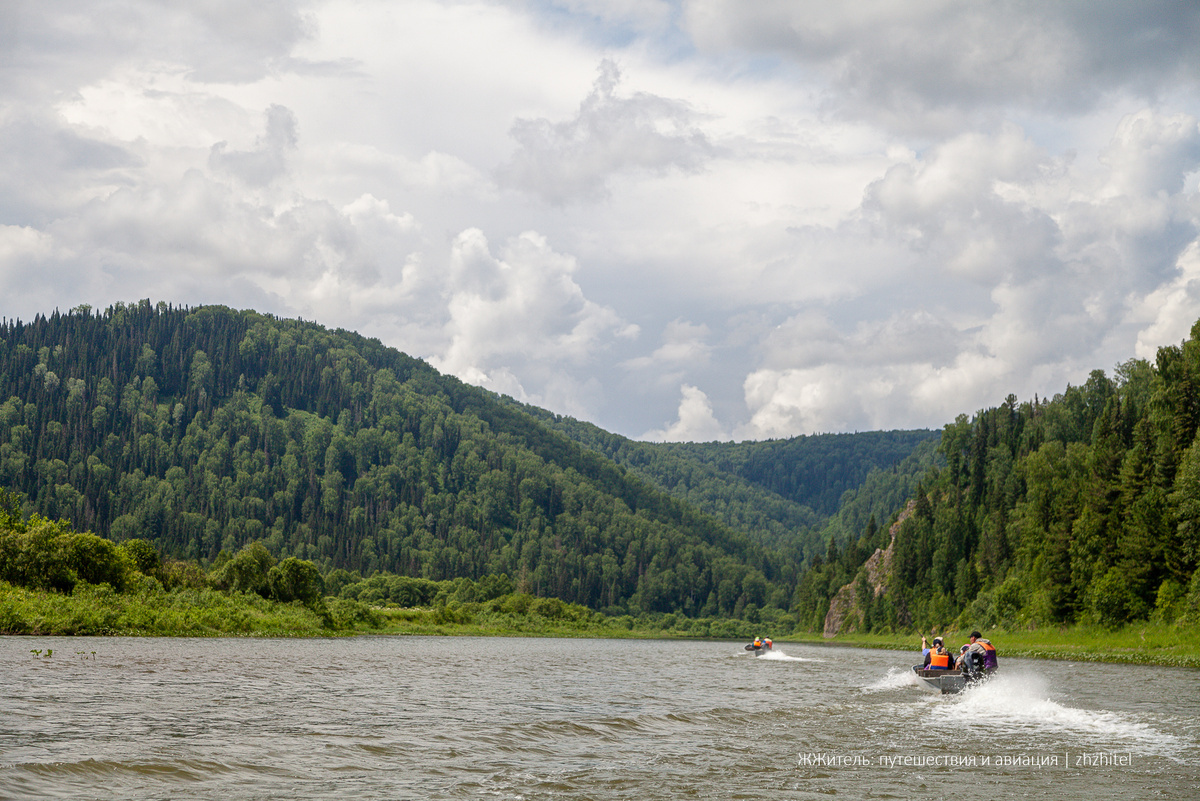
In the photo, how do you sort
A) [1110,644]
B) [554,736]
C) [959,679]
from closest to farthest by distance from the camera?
1. [554,736]
2. [959,679]
3. [1110,644]

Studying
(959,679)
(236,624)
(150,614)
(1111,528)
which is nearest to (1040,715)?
(959,679)

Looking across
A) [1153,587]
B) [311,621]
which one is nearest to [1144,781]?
[1153,587]

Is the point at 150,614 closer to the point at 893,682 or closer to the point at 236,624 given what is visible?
the point at 236,624

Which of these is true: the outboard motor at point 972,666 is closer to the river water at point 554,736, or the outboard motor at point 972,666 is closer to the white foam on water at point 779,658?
the river water at point 554,736

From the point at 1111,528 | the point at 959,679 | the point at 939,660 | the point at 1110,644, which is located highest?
the point at 1111,528

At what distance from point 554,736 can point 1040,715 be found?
23.0 m

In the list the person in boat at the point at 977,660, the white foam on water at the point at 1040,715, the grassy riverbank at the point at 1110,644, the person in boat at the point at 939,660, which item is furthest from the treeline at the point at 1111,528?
the white foam on water at the point at 1040,715

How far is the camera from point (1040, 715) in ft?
137

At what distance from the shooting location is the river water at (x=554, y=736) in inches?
945

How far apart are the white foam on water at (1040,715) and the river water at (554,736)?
199 mm

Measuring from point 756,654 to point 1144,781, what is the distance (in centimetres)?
10017

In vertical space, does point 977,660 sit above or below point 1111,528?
below

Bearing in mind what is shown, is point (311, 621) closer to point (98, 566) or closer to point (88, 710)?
point (98, 566)

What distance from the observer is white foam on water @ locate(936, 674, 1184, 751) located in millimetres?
33969
